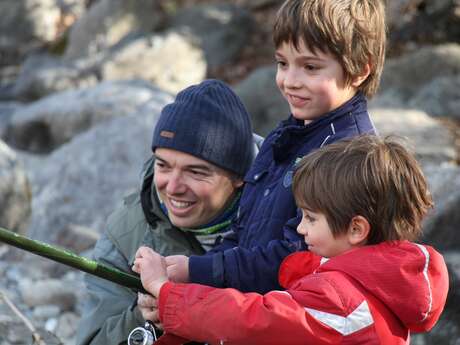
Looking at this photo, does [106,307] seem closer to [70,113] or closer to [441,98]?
[441,98]

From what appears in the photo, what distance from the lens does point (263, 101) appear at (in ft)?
28.9

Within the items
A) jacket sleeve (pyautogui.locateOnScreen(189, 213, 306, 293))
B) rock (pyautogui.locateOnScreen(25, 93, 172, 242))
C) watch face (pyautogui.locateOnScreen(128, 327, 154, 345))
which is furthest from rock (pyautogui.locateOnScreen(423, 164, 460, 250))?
rock (pyautogui.locateOnScreen(25, 93, 172, 242))

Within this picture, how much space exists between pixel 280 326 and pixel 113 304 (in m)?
1.21

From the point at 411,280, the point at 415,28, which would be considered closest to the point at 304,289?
the point at 411,280

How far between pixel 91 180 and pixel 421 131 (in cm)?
254

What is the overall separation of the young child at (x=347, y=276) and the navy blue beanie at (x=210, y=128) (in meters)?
0.79

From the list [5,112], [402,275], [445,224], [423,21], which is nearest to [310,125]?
[402,275]

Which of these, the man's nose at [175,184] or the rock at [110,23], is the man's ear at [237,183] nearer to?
the man's nose at [175,184]

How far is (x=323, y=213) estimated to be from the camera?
7.58 ft

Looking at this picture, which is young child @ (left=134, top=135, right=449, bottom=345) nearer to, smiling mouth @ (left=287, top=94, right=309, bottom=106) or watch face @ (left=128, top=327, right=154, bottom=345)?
watch face @ (left=128, top=327, right=154, bottom=345)

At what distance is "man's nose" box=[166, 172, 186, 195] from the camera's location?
10.00ft

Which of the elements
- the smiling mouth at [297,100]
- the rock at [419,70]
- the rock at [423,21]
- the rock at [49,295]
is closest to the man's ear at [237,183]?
the smiling mouth at [297,100]

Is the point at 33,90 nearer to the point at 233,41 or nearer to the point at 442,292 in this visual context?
the point at 233,41

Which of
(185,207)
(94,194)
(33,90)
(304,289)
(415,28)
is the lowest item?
(33,90)
